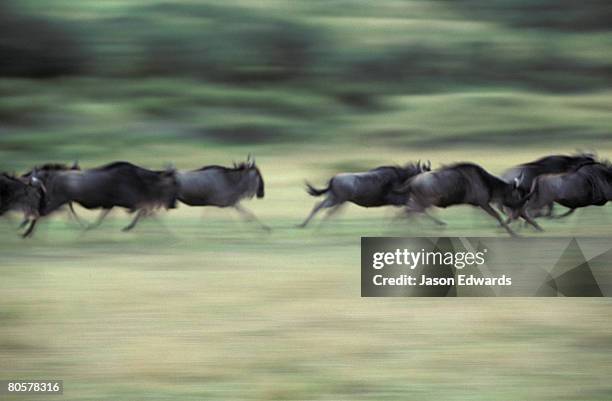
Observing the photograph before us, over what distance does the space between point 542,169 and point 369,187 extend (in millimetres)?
1018

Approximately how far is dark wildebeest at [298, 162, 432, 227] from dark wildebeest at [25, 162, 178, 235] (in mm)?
798

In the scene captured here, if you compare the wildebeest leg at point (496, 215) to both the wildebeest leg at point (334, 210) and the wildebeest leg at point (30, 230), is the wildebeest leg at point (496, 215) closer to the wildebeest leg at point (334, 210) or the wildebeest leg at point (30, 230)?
the wildebeest leg at point (334, 210)

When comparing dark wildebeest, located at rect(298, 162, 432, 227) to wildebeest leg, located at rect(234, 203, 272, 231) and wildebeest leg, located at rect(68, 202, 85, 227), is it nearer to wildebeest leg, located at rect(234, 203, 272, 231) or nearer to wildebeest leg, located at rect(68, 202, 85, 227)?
wildebeest leg, located at rect(234, 203, 272, 231)

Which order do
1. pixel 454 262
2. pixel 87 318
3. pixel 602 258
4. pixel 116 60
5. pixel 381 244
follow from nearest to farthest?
pixel 87 318 → pixel 454 262 → pixel 381 244 → pixel 602 258 → pixel 116 60

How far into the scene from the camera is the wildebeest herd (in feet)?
16.9

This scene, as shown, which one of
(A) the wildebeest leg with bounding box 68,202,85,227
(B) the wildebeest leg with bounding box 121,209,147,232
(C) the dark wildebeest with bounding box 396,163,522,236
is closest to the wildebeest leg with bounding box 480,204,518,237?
(C) the dark wildebeest with bounding box 396,163,522,236

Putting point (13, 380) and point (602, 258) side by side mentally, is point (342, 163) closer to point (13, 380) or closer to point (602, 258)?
point (602, 258)

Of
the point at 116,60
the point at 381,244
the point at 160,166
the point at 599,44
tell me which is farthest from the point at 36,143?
the point at 599,44

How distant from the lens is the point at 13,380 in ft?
9.21

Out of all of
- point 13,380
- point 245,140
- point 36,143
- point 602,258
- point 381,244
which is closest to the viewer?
point 13,380

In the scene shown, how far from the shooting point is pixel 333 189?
536cm

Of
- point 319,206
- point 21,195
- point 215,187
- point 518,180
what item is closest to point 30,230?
point 21,195

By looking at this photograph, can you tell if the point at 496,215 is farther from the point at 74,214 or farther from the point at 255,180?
the point at 74,214

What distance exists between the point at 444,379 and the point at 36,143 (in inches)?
209
